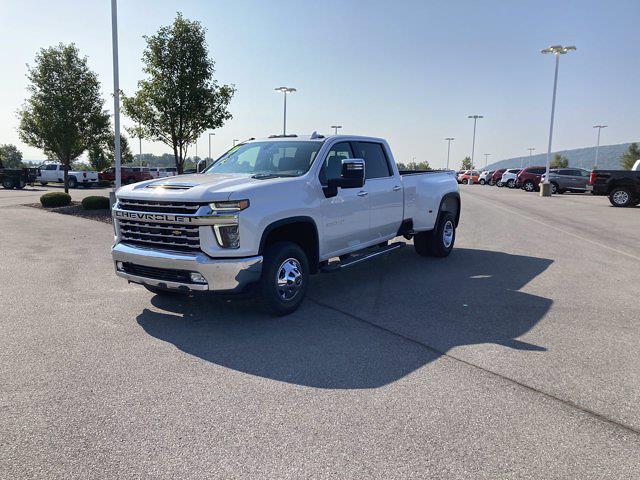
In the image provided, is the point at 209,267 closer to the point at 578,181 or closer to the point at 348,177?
the point at 348,177

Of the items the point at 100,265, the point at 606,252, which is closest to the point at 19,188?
the point at 100,265

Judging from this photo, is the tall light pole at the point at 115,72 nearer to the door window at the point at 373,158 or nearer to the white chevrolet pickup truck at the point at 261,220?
the white chevrolet pickup truck at the point at 261,220

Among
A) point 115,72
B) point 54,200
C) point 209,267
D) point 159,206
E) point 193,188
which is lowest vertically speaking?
point 54,200

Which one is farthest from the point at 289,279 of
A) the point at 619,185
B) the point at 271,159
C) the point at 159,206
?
the point at 619,185

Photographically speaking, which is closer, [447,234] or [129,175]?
[447,234]

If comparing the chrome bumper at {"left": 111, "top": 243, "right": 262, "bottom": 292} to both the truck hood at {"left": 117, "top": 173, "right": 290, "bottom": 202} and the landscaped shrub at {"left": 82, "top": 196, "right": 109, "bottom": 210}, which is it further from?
the landscaped shrub at {"left": 82, "top": 196, "right": 109, "bottom": 210}

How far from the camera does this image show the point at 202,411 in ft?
11.2

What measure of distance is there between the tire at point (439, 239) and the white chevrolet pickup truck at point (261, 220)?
86.8 inches

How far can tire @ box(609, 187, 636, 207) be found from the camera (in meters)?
22.1

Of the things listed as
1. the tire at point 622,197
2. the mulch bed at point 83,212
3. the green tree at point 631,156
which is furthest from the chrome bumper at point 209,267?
the green tree at point 631,156

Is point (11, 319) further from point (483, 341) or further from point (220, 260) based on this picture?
point (483, 341)

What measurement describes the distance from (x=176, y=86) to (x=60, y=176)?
2649 centimetres

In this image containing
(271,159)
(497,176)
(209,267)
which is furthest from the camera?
(497,176)

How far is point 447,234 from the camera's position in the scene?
9.53 metres
